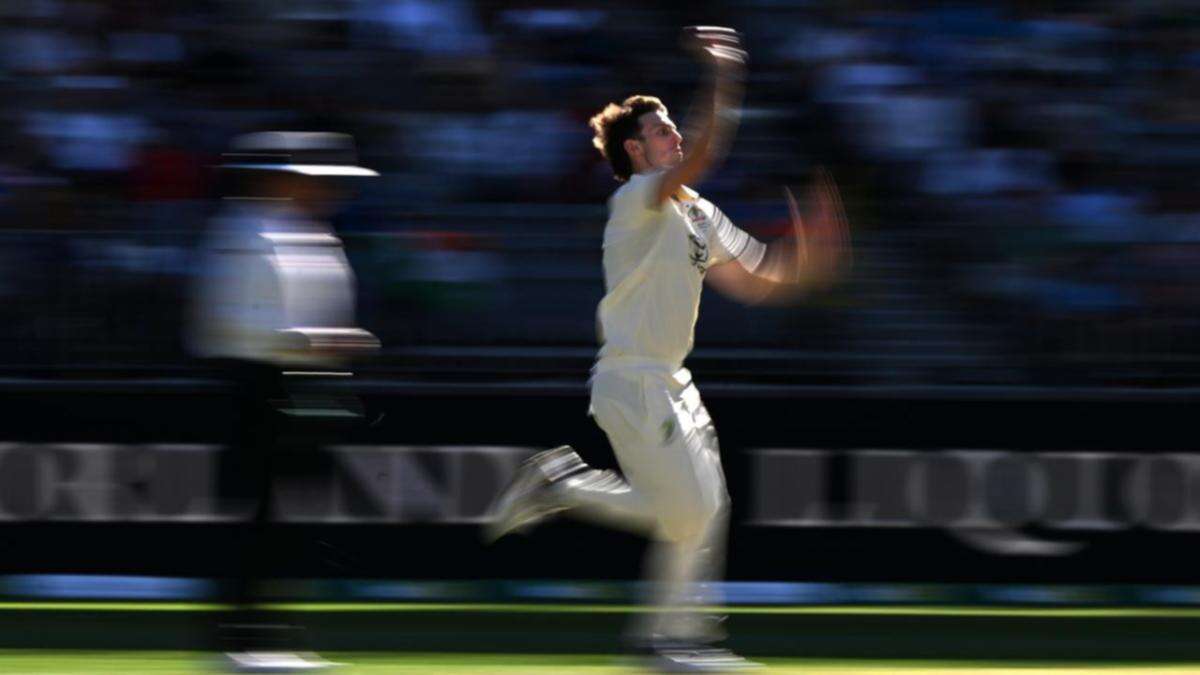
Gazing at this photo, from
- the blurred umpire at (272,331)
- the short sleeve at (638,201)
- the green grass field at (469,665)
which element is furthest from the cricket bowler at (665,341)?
the blurred umpire at (272,331)

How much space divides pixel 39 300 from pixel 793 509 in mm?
3430

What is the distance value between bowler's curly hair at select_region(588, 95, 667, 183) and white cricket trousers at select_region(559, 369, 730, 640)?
622 mm

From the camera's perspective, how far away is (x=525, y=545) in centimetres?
927

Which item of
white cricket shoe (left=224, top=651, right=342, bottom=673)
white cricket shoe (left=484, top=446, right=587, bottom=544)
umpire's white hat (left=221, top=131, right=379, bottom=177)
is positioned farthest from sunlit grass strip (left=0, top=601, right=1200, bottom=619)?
umpire's white hat (left=221, top=131, right=379, bottom=177)

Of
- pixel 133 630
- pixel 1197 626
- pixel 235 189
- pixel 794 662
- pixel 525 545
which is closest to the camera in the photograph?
pixel 235 189

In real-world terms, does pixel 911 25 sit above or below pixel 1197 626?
above

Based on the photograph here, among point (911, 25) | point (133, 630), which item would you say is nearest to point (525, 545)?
point (133, 630)

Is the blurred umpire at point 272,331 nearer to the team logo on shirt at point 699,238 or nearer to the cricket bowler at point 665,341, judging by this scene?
the cricket bowler at point 665,341

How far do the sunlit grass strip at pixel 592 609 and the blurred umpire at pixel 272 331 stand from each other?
2542 mm

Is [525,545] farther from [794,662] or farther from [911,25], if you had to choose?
[911,25]

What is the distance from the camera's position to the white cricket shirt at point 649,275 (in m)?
6.09

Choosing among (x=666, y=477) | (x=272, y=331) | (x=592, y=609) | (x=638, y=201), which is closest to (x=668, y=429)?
(x=666, y=477)

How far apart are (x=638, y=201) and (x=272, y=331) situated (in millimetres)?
1083

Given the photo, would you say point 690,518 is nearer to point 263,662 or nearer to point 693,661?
point 693,661
